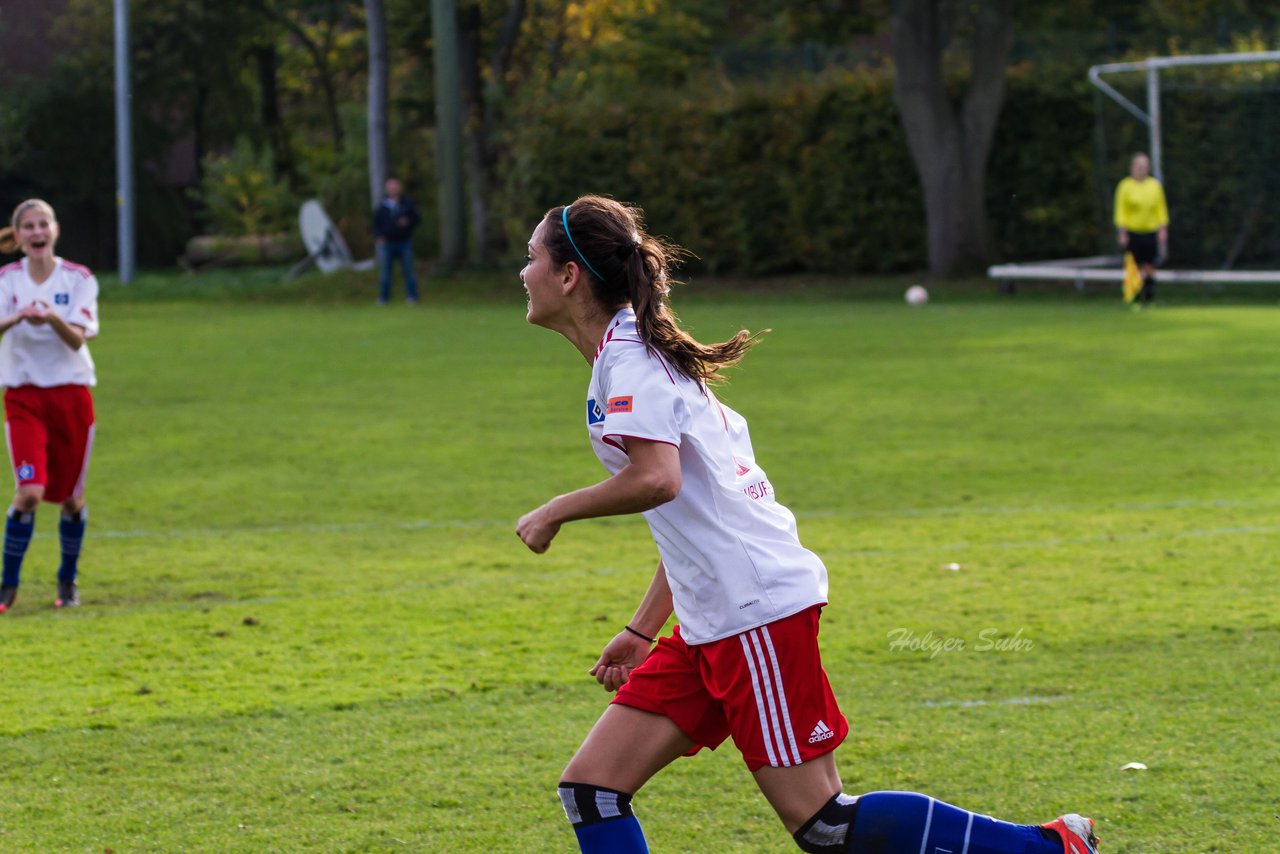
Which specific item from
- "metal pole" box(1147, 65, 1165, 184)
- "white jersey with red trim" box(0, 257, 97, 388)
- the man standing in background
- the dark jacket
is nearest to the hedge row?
"metal pole" box(1147, 65, 1165, 184)

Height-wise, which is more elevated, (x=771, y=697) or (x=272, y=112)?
(x=272, y=112)

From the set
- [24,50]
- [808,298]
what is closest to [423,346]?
[808,298]

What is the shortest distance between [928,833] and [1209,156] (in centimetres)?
2539

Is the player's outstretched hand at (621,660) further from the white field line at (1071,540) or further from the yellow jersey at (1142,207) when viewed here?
the yellow jersey at (1142,207)

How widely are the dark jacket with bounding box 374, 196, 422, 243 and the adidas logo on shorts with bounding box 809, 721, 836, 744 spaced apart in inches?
1023

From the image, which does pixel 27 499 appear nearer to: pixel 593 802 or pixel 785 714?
pixel 593 802

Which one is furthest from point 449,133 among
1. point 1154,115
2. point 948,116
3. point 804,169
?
point 1154,115

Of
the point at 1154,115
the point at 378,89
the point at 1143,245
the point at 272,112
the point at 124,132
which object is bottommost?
the point at 1143,245

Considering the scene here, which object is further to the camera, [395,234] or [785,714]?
[395,234]

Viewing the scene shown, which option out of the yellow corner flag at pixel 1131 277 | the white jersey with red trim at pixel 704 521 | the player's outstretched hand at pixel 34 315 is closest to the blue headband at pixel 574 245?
the white jersey with red trim at pixel 704 521

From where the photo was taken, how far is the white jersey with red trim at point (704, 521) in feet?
11.5

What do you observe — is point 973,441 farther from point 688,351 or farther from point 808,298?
point 808,298

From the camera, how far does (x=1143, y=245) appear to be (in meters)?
23.8

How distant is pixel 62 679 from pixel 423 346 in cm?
1437
